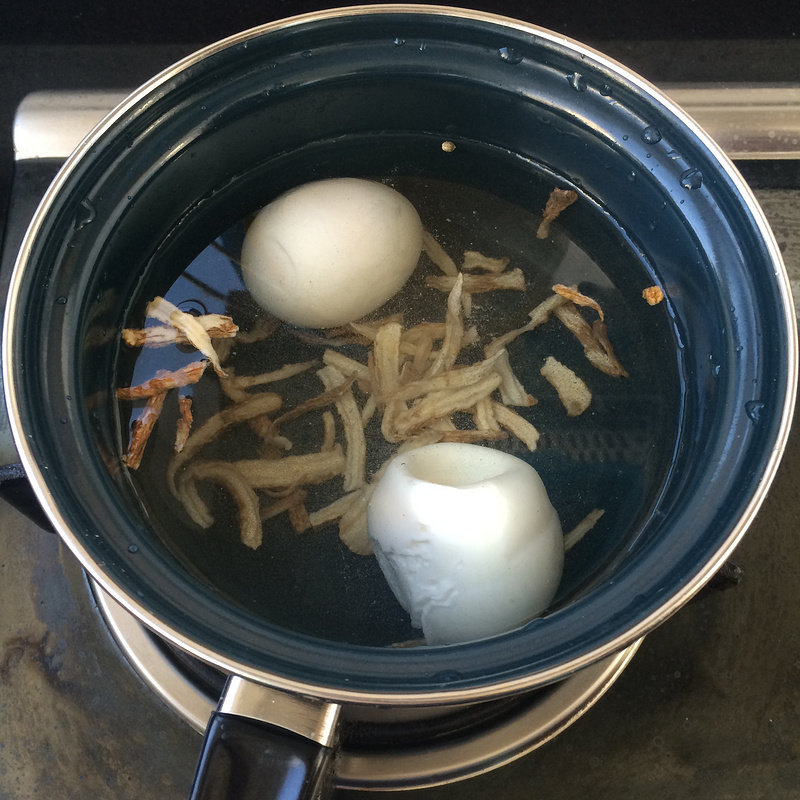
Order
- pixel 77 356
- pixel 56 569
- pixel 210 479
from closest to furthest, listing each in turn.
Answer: pixel 77 356 → pixel 210 479 → pixel 56 569

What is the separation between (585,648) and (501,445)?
28 centimetres

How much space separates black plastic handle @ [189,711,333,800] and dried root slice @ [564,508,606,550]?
0.95ft

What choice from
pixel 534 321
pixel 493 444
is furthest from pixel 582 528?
pixel 534 321

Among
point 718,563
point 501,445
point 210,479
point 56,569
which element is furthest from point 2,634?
point 718,563

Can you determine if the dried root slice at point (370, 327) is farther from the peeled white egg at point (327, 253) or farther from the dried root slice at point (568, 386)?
the dried root slice at point (568, 386)

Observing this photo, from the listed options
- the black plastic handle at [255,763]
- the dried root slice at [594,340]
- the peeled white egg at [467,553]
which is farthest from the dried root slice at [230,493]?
the dried root slice at [594,340]

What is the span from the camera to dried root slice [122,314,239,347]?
72 centimetres

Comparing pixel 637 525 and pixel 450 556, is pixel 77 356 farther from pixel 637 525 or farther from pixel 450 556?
pixel 637 525

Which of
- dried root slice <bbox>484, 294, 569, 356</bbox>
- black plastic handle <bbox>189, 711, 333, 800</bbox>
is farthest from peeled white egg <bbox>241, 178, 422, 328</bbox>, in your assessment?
black plastic handle <bbox>189, 711, 333, 800</bbox>

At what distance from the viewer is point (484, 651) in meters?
0.49

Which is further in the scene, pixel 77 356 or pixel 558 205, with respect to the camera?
pixel 558 205

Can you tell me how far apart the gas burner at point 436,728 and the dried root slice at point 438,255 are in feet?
1.36

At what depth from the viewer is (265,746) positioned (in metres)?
0.47

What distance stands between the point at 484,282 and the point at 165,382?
33 cm
